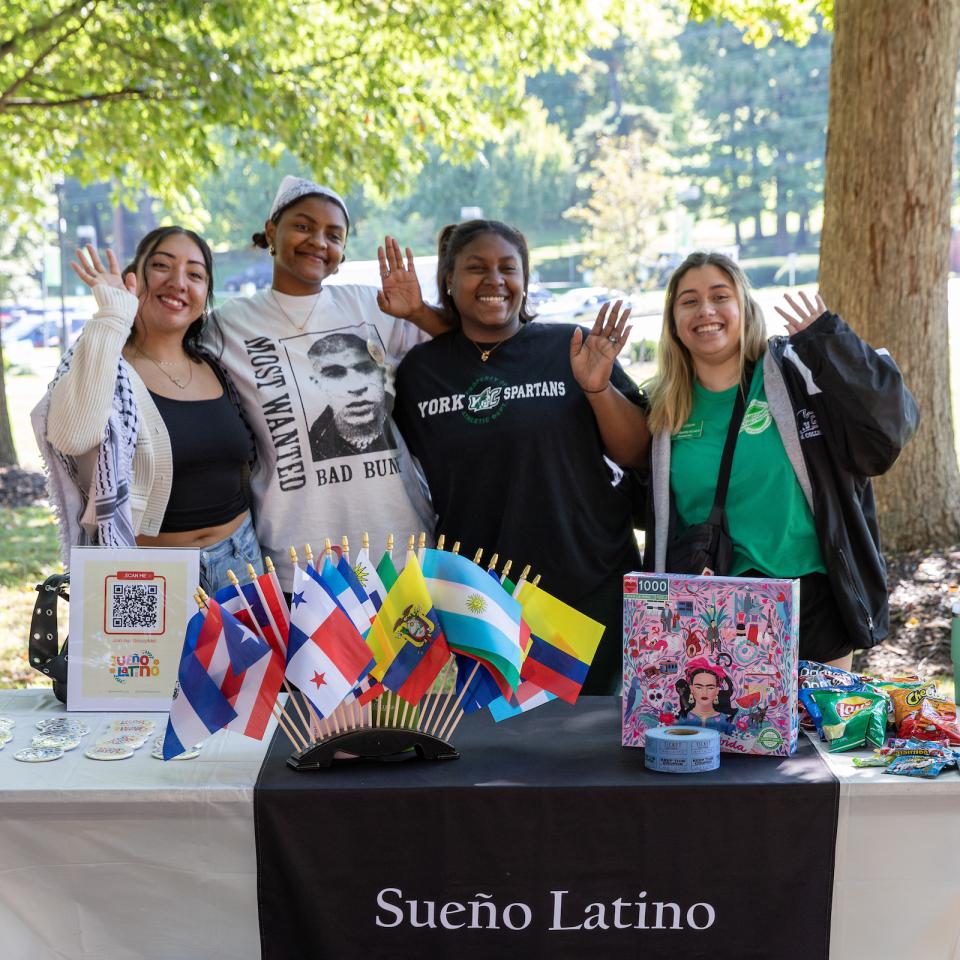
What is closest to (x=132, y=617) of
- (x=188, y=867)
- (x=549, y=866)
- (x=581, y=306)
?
(x=188, y=867)

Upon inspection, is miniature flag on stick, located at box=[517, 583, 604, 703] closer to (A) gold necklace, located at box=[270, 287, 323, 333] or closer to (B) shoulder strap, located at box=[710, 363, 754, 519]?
(B) shoulder strap, located at box=[710, 363, 754, 519]

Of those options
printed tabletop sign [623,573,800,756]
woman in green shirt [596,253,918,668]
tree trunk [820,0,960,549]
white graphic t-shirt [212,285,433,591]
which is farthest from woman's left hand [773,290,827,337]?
tree trunk [820,0,960,549]

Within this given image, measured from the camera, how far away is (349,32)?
30.9ft

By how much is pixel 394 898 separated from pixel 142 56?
23.1ft

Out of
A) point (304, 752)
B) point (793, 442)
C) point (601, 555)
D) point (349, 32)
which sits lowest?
point (304, 752)

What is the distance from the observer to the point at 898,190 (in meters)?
5.21

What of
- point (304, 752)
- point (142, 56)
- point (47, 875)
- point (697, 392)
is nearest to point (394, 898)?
point (304, 752)

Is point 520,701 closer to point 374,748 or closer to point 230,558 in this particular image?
point 374,748

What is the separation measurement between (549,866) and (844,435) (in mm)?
1248

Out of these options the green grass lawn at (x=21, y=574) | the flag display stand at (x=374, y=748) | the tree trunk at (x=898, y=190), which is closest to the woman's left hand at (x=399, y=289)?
the flag display stand at (x=374, y=748)

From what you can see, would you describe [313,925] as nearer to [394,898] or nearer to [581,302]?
[394,898]

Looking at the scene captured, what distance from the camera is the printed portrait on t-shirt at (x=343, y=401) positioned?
3.10 metres

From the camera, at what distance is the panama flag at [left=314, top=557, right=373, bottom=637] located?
6.86 feet

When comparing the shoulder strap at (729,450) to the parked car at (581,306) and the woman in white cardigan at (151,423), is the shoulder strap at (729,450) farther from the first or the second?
the parked car at (581,306)
